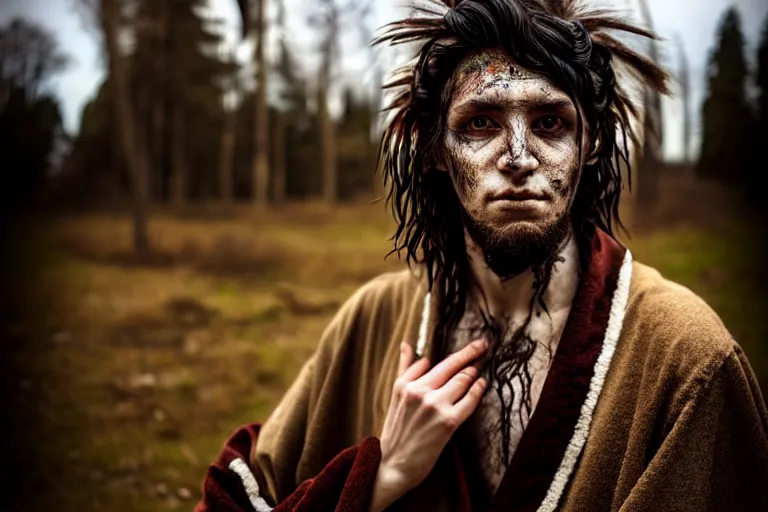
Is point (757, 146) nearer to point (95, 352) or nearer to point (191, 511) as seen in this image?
point (191, 511)

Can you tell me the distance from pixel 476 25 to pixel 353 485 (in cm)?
92

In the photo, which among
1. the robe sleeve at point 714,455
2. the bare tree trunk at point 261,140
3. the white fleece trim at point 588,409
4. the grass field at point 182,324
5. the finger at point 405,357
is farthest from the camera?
the bare tree trunk at point 261,140

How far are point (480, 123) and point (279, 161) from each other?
3375 mm

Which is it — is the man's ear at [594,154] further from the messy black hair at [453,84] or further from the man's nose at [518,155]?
the man's nose at [518,155]

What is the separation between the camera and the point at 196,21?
3.84 metres

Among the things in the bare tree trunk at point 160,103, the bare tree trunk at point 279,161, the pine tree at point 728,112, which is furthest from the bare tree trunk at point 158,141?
the pine tree at point 728,112

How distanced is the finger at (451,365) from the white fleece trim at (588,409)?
230 millimetres

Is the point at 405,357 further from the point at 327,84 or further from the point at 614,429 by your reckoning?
the point at 327,84

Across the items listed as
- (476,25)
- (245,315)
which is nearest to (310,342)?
(245,315)

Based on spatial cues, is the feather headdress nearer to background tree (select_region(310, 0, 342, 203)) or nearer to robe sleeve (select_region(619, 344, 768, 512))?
robe sleeve (select_region(619, 344, 768, 512))

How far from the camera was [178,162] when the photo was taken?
13.9ft

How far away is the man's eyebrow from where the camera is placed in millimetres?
1075

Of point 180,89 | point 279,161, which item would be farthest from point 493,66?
point 180,89

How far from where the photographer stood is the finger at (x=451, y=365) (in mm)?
1148
